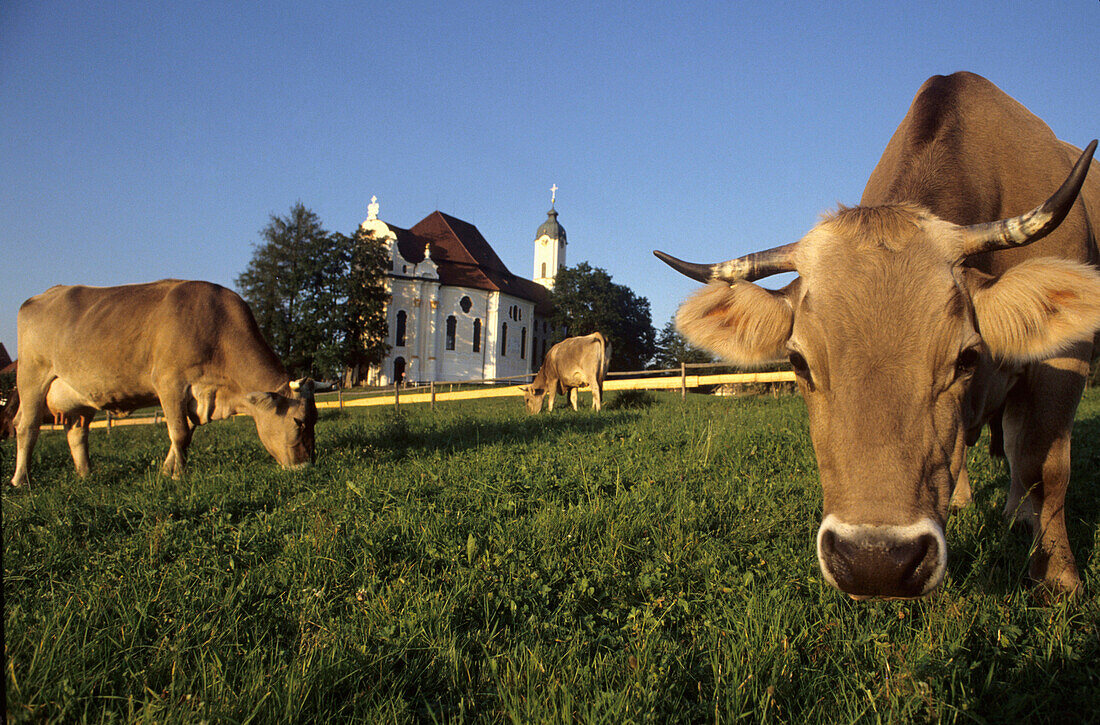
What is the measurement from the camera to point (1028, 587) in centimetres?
298

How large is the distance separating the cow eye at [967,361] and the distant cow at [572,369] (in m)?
13.9

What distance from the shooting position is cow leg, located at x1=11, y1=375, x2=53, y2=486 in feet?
23.3

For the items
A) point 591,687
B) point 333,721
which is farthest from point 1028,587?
point 333,721

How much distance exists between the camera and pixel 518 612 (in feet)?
8.84

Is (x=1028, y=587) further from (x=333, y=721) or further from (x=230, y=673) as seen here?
(x=230, y=673)

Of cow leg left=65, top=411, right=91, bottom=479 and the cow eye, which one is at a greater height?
the cow eye

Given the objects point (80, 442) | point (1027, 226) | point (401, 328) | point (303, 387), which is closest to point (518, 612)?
point (1027, 226)

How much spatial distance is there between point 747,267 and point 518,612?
1893mm

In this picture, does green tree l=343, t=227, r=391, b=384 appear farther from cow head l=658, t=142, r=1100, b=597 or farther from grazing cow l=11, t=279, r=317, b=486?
cow head l=658, t=142, r=1100, b=597

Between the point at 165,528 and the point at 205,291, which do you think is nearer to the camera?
the point at 165,528

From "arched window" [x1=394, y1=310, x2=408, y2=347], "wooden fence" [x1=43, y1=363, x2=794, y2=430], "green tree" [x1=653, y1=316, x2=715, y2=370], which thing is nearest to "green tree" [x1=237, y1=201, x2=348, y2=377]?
"arched window" [x1=394, y1=310, x2=408, y2=347]

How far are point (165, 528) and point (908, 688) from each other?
12.8 ft

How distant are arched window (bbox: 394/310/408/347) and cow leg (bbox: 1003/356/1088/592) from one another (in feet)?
170

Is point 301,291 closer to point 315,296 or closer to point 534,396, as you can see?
point 315,296
